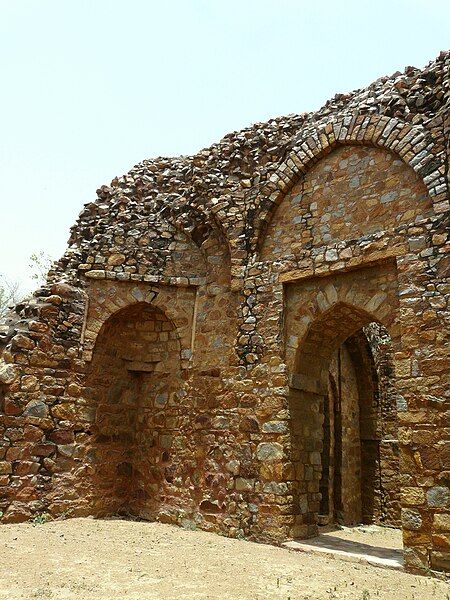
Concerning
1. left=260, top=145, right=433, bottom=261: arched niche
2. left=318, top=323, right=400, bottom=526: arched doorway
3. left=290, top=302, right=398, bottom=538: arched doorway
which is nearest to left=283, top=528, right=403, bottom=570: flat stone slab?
left=290, top=302, right=398, bottom=538: arched doorway

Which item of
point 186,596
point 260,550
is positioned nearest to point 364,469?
point 260,550

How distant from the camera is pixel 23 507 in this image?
259 inches

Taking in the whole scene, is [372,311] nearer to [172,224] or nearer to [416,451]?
[416,451]

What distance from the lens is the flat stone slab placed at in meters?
5.24

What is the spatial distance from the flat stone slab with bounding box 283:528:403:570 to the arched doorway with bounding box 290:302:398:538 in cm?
25

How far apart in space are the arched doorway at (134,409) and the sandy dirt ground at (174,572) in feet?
4.28

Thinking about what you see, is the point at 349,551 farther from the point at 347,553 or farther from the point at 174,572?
the point at 174,572

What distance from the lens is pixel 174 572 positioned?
4.53 m

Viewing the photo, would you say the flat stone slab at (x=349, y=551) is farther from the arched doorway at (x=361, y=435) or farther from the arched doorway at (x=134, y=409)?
the arched doorway at (x=361, y=435)

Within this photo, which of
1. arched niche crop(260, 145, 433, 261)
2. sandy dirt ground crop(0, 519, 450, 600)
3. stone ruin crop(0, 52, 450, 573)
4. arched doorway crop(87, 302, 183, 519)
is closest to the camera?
sandy dirt ground crop(0, 519, 450, 600)

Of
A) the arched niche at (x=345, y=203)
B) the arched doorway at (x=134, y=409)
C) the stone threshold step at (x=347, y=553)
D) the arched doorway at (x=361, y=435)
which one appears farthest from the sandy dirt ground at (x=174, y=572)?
the arched doorway at (x=361, y=435)

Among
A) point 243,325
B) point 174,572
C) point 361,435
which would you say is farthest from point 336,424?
point 174,572

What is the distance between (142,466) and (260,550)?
2719mm

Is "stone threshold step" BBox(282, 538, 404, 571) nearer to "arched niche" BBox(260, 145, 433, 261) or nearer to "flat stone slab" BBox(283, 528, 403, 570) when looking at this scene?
"flat stone slab" BBox(283, 528, 403, 570)
